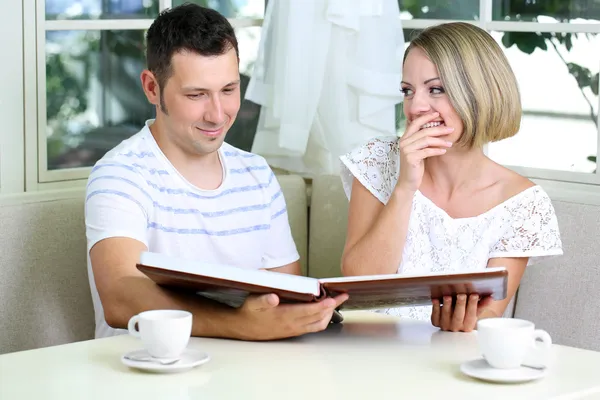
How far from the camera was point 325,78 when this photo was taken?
284cm

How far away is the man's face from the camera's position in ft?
6.77

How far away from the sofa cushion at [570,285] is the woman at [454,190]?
13 centimetres

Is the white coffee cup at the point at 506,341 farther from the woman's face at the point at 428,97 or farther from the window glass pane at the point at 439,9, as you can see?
the window glass pane at the point at 439,9

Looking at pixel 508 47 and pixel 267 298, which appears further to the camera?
pixel 508 47

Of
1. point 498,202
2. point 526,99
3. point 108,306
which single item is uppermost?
point 526,99

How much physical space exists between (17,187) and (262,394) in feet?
4.70

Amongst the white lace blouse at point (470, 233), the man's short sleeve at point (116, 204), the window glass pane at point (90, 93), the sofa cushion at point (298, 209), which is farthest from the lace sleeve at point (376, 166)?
the window glass pane at point (90, 93)

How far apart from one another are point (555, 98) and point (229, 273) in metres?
1.43

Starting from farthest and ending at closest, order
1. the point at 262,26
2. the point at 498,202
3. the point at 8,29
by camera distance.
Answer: the point at 262,26 < the point at 8,29 < the point at 498,202

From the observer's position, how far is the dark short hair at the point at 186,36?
2.08 m

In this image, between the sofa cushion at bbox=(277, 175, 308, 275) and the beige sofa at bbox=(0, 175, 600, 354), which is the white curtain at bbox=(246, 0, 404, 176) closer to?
the sofa cushion at bbox=(277, 175, 308, 275)

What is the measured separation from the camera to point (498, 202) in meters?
2.15

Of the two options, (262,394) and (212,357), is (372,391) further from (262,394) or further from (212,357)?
(212,357)

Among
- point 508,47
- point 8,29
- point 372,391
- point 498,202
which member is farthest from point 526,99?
point 372,391
